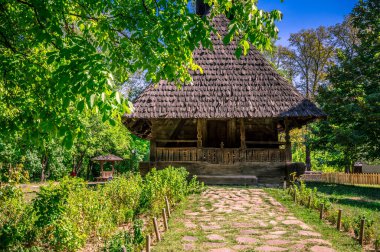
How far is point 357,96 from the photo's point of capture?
17.8 m

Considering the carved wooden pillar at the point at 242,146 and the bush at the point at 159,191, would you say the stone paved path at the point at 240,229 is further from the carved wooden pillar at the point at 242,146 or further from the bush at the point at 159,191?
the carved wooden pillar at the point at 242,146

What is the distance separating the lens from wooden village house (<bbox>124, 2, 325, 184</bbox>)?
1310 cm

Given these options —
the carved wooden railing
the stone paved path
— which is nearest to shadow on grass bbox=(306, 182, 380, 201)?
the carved wooden railing

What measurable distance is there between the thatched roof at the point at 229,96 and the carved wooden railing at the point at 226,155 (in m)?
1.73

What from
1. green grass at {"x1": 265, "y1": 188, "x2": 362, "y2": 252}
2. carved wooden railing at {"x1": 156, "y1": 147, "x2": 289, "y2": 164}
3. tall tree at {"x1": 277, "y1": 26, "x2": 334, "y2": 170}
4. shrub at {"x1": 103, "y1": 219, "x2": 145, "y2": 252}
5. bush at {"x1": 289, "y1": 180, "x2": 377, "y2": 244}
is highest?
tall tree at {"x1": 277, "y1": 26, "x2": 334, "y2": 170}

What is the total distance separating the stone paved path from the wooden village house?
167 inches

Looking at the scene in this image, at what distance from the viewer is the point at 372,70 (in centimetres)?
1689

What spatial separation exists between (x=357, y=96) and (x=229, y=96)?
331 inches

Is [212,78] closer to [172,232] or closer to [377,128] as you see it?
[377,128]

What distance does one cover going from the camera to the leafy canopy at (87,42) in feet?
14.1

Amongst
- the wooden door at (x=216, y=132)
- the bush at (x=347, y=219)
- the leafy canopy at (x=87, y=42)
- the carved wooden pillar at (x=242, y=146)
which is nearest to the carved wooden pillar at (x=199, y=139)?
the wooden door at (x=216, y=132)

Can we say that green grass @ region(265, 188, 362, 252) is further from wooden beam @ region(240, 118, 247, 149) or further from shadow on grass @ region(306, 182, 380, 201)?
shadow on grass @ region(306, 182, 380, 201)

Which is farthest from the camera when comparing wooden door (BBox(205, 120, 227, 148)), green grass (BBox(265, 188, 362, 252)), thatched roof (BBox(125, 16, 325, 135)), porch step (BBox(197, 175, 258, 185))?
wooden door (BBox(205, 120, 227, 148))

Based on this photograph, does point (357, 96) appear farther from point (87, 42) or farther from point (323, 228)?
point (87, 42)
